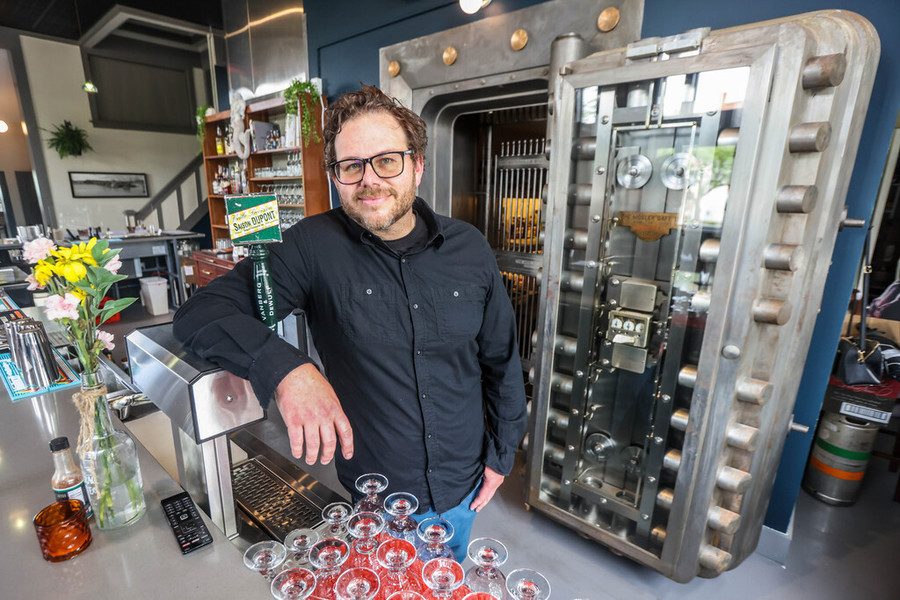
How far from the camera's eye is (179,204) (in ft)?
29.9

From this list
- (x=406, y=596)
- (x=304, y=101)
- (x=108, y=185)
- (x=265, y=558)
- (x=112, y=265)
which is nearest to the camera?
(x=406, y=596)

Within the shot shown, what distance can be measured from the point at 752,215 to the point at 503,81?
5.11 feet

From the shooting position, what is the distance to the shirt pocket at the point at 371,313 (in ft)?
4.27

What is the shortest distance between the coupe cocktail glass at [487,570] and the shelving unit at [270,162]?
13.0ft

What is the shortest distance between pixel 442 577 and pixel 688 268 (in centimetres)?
141

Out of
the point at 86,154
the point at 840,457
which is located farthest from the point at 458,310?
the point at 86,154

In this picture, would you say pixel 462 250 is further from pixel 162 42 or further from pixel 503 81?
pixel 162 42

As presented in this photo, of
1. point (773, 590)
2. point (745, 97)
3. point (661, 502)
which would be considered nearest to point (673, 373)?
point (661, 502)

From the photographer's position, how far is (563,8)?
2.23m

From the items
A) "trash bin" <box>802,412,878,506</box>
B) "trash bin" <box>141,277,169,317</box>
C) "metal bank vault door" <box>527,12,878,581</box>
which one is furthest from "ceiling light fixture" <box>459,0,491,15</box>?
"trash bin" <box>141,277,169,317</box>

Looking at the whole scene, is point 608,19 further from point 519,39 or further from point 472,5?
point 472,5

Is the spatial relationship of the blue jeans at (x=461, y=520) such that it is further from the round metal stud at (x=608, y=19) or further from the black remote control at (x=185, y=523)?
the round metal stud at (x=608, y=19)

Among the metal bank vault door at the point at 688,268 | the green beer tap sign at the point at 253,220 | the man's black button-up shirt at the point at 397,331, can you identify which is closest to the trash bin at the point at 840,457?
the metal bank vault door at the point at 688,268

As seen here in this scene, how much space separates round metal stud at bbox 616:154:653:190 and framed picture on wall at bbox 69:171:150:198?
9.70 metres
